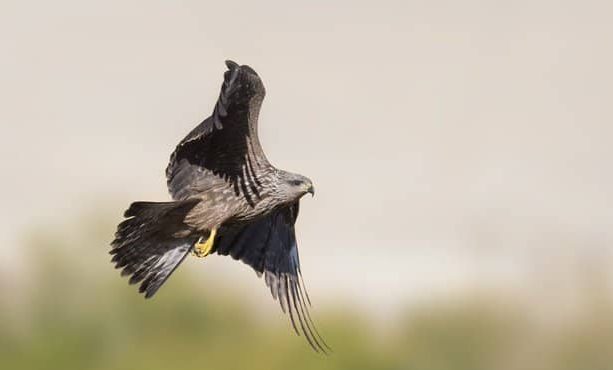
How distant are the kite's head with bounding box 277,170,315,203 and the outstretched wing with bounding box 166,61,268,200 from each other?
173 millimetres

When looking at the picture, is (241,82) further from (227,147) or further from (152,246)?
(152,246)

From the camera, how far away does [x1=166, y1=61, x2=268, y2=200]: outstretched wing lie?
15.0 metres

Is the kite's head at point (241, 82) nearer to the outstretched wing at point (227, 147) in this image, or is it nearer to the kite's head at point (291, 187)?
the outstretched wing at point (227, 147)

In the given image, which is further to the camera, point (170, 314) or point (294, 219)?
point (170, 314)

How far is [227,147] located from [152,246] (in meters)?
1.05

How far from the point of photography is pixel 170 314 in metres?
41.8

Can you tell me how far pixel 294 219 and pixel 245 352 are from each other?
2126 centimetres

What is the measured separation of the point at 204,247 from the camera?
16.1 m

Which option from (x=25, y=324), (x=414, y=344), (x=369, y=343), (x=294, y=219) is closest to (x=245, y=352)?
(x=369, y=343)

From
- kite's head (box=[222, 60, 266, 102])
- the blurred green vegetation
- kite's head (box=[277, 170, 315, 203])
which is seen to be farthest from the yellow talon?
the blurred green vegetation

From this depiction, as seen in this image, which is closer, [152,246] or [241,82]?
[241,82]

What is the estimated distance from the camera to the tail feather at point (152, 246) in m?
15.8

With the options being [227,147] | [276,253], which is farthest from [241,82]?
[276,253]

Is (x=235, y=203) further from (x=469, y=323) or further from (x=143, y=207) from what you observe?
(x=469, y=323)
